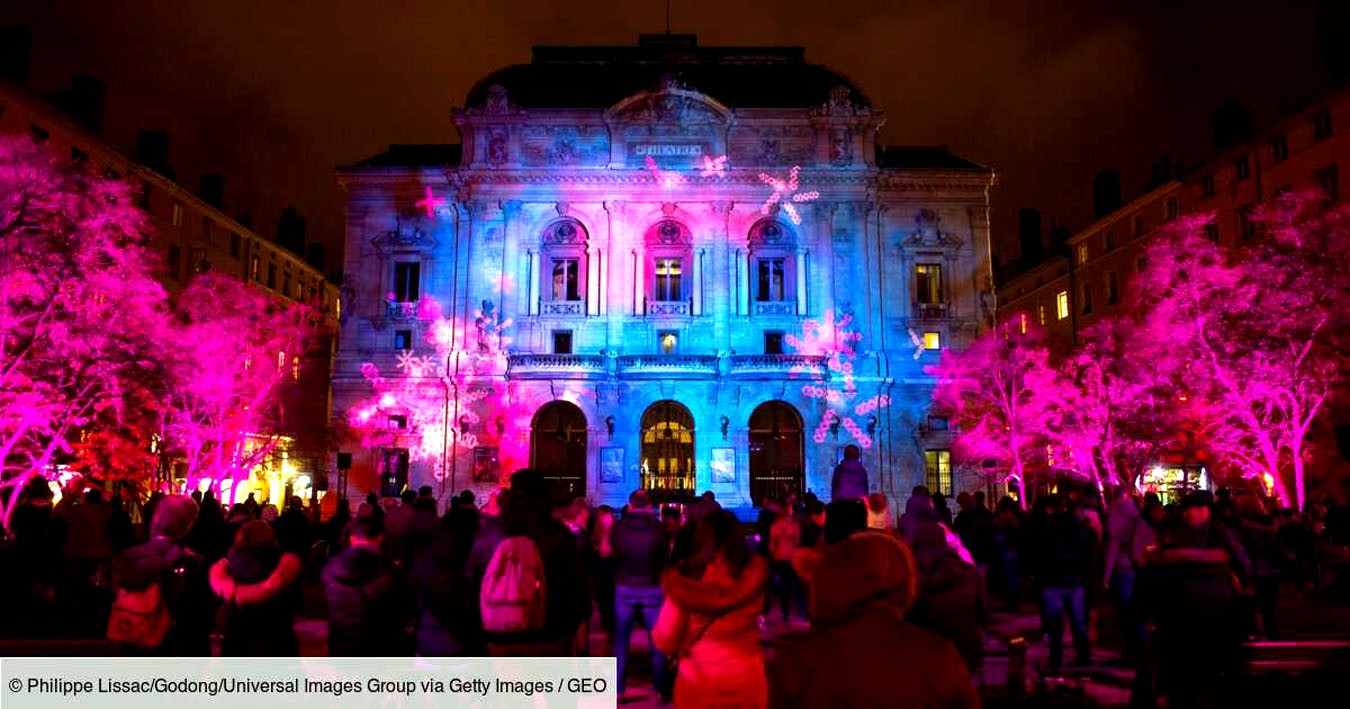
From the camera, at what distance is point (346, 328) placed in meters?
38.8

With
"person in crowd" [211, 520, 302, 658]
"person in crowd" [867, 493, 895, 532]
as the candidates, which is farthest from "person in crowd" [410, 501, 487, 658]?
"person in crowd" [867, 493, 895, 532]

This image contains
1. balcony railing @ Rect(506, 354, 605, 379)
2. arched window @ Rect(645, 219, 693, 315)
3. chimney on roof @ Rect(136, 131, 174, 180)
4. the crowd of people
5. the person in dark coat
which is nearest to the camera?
the crowd of people

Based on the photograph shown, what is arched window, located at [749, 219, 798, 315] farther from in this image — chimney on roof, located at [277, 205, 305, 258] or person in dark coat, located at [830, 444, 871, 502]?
chimney on roof, located at [277, 205, 305, 258]

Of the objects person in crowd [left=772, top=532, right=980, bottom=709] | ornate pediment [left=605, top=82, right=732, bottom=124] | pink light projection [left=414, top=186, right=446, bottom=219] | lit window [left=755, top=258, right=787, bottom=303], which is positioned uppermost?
ornate pediment [left=605, top=82, right=732, bottom=124]

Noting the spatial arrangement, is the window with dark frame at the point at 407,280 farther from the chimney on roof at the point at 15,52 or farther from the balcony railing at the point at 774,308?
the chimney on roof at the point at 15,52

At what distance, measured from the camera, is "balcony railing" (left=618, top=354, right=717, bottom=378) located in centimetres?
3628

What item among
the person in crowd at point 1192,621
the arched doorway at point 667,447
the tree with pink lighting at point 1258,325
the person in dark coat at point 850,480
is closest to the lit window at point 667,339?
the arched doorway at point 667,447

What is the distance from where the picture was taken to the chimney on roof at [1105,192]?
171 ft

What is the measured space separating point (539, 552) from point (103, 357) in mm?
21718

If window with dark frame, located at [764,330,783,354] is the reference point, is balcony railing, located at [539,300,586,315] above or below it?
above

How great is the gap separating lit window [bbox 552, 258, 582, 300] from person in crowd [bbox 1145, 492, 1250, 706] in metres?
32.6

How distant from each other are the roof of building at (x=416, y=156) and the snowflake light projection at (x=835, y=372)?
16933 millimetres

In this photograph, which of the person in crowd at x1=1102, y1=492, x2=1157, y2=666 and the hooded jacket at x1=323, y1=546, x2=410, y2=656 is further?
the person in crowd at x1=1102, y1=492, x2=1157, y2=666

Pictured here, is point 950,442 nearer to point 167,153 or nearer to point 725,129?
point 725,129
